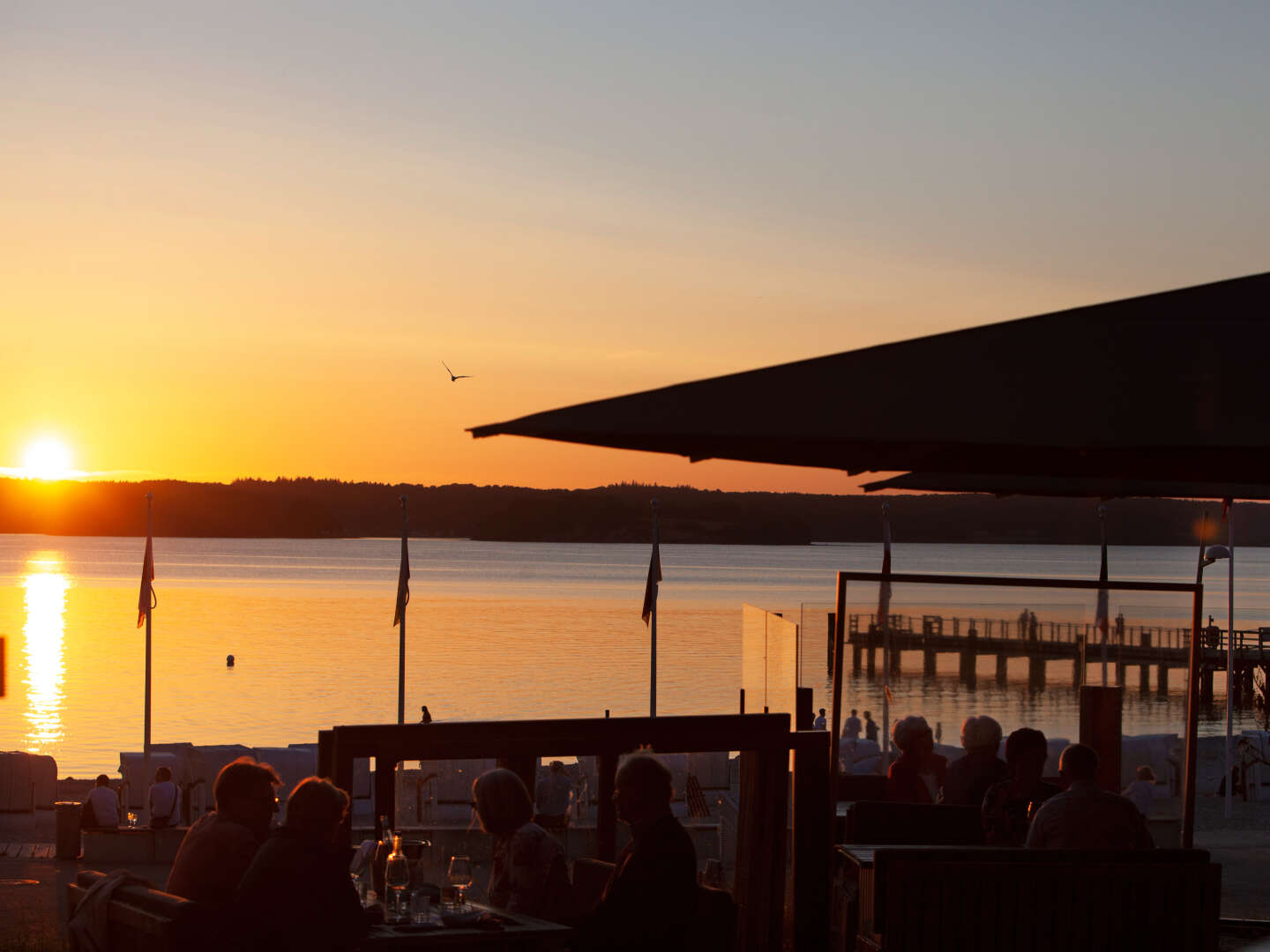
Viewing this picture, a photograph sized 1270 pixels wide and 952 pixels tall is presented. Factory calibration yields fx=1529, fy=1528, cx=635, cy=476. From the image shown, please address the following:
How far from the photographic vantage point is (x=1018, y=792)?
22.9ft

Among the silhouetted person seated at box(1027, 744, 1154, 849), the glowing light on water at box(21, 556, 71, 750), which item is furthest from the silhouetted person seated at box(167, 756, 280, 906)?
the glowing light on water at box(21, 556, 71, 750)

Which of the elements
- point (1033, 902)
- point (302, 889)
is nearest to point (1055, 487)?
point (1033, 902)

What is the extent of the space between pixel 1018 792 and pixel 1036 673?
134cm

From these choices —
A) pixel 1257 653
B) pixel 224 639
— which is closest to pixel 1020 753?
pixel 1257 653

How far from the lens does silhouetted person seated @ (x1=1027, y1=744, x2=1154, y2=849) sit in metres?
5.88

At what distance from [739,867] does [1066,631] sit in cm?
246

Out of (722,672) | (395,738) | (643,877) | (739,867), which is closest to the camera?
(643,877)

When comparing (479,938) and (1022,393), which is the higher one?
(1022,393)

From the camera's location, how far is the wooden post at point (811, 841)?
6.86 metres

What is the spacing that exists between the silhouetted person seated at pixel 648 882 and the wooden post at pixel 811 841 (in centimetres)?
214

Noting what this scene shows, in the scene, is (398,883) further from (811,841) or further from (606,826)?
(811,841)

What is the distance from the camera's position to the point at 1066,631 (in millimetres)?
8148

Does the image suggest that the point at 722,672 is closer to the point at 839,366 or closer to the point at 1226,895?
the point at 1226,895

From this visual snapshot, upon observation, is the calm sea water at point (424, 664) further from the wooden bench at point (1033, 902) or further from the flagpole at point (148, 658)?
the flagpole at point (148, 658)
